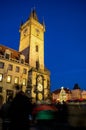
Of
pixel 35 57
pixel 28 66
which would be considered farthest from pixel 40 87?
pixel 35 57

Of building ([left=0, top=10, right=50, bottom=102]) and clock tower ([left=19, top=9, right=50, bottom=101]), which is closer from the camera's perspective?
building ([left=0, top=10, right=50, bottom=102])

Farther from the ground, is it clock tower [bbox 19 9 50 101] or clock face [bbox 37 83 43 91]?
clock tower [bbox 19 9 50 101]

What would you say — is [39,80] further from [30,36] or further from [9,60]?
[30,36]

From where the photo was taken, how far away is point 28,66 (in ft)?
151

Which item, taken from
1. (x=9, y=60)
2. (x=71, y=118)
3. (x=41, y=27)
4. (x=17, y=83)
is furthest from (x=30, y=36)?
(x=71, y=118)

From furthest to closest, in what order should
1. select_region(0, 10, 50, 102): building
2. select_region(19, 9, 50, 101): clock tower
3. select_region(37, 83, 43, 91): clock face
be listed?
select_region(37, 83, 43, 91): clock face, select_region(19, 9, 50, 101): clock tower, select_region(0, 10, 50, 102): building

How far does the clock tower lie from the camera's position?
146ft

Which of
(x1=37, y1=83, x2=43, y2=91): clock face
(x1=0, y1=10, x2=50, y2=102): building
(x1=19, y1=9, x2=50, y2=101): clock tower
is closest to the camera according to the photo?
(x1=0, y1=10, x2=50, y2=102): building

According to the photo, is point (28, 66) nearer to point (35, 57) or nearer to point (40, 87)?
point (35, 57)

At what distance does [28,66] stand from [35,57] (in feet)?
16.7

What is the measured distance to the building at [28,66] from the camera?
133 ft

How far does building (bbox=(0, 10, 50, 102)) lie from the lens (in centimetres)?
4062

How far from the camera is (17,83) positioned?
139 ft

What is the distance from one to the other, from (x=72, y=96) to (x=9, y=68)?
5183 cm
